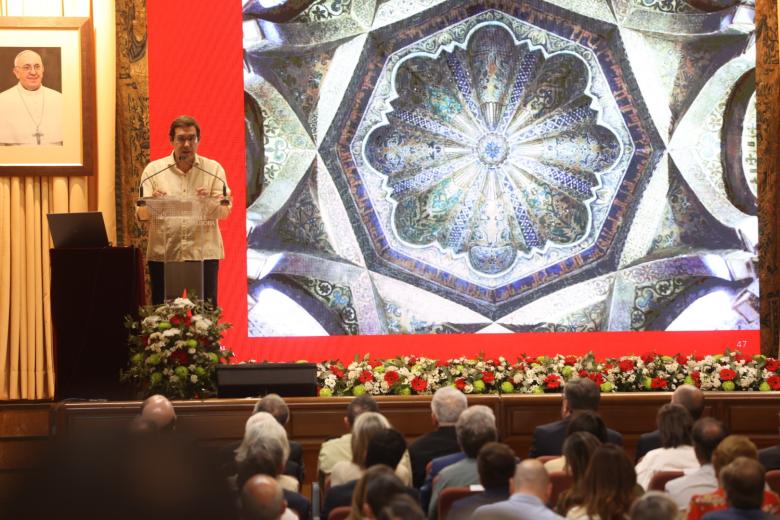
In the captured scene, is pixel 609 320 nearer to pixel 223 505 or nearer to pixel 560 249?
pixel 560 249

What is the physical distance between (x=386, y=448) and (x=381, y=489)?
1027mm

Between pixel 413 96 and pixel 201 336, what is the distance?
11.3ft

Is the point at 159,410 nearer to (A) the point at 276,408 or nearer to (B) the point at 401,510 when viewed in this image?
(A) the point at 276,408

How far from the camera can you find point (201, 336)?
667 cm

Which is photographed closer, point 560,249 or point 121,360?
point 121,360

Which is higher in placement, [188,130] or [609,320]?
[188,130]

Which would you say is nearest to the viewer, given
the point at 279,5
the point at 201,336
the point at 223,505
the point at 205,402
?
the point at 223,505

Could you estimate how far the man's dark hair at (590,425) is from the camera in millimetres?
4397

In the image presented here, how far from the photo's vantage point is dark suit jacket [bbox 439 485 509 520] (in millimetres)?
3615

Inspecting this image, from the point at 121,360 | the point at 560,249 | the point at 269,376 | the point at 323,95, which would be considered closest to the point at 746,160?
the point at 560,249

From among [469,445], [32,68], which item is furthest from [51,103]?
[469,445]

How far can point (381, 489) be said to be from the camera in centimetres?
307

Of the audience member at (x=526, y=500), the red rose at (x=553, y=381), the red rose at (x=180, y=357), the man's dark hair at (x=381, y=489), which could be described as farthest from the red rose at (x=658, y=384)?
the man's dark hair at (x=381, y=489)

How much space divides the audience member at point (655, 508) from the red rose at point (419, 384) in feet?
13.7
